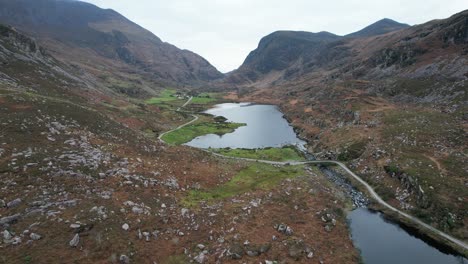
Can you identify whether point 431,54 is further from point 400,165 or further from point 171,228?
point 171,228

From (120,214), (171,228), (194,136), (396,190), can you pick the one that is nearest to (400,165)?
(396,190)

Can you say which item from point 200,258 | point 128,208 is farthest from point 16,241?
point 200,258

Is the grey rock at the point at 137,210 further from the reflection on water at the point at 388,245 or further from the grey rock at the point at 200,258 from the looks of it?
the reflection on water at the point at 388,245

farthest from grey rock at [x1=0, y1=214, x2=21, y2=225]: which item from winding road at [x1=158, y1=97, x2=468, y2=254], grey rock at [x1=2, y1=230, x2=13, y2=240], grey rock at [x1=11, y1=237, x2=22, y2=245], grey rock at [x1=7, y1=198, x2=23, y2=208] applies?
winding road at [x1=158, y1=97, x2=468, y2=254]

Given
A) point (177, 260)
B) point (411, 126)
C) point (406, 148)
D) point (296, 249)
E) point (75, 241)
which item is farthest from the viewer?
point (411, 126)

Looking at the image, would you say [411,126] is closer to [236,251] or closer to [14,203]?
[236,251]
